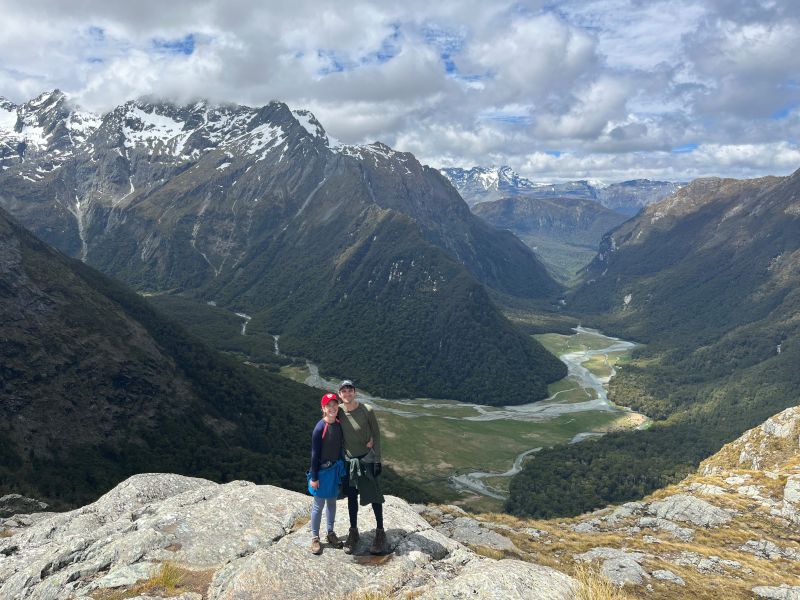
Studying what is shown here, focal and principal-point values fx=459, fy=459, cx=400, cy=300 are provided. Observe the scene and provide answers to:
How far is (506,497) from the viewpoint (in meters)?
175

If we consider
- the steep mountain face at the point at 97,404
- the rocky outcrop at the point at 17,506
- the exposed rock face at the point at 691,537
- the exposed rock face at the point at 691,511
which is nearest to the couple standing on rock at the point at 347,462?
the exposed rock face at the point at 691,537

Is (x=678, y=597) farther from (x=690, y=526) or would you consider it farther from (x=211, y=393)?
(x=211, y=393)

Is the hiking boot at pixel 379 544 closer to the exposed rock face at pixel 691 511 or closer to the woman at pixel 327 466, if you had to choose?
the woman at pixel 327 466

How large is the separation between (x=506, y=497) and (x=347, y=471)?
17433cm

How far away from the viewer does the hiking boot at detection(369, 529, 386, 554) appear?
1930cm

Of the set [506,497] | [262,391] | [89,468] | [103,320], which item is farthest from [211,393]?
[506,497]

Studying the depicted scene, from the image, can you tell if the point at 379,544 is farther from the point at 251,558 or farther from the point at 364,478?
the point at 251,558

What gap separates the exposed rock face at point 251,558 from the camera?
54.1ft

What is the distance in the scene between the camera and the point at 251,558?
1764 centimetres

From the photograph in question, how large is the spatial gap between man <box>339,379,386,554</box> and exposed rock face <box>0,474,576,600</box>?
0.89 meters

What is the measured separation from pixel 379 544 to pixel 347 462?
3631mm

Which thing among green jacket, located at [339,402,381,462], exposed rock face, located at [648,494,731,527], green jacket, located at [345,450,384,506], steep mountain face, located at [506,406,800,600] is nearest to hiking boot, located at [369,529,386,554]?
green jacket, located at [345,450,384,506]

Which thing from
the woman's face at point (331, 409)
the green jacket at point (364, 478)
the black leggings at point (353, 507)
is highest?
the woman's face at point (331, 409)

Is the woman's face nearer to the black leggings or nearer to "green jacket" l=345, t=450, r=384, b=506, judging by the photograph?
"green jacket" l=345, t=450, r=384, b=506
